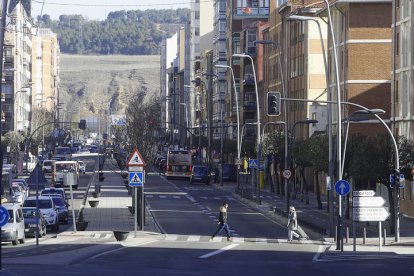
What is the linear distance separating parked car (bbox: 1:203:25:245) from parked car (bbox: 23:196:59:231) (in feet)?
28.3

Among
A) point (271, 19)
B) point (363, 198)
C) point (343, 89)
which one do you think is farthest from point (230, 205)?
point (271, 19)

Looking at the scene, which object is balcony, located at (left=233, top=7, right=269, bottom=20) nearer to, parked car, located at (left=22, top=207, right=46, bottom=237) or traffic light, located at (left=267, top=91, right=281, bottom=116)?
parked car, located at (left=22, top=207, right=46, bottom=237)

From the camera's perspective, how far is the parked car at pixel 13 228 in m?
46.9

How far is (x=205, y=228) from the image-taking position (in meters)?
58.1

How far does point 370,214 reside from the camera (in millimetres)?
44844

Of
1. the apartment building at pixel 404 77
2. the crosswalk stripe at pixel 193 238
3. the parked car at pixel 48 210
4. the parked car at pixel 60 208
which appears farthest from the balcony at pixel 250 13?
the crosswalk stripe at pixel 193 238

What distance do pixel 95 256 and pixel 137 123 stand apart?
82.5m

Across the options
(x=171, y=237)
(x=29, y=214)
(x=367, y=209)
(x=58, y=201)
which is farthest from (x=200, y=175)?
(x=367, y=209)

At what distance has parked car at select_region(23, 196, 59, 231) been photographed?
189 ft

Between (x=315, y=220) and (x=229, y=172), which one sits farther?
(x=229, y=172)

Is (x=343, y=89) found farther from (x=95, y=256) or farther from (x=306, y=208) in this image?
(x=95, y=256)

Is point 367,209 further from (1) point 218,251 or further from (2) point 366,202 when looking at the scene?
(1) point 218,251

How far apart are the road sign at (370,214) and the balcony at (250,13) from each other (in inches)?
3950

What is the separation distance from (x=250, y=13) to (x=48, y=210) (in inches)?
3498
